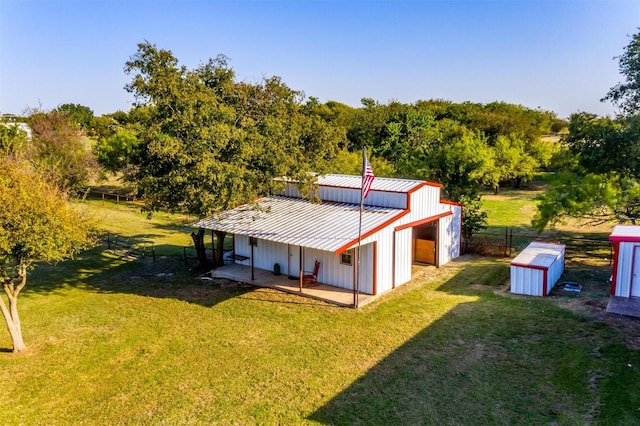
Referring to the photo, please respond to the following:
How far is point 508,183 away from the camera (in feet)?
179

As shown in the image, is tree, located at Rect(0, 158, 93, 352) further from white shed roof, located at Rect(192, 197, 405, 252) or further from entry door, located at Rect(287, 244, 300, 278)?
entry door, located at Rect(287, 244, 300, 278)

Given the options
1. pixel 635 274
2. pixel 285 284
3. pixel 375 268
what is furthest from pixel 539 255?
pixel 285 284

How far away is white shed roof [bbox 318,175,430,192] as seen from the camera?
65.6 ft

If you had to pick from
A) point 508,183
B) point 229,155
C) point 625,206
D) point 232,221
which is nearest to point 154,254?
point 232,221

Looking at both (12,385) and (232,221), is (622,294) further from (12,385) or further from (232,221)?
(12,385)

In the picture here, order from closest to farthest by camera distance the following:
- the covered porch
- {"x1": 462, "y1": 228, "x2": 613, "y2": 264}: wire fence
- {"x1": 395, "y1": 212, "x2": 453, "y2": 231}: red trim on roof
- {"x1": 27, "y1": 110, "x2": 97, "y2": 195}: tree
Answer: the covered porch → {"x1": 395, "y1": 212, "x2": 453, "y2": 231}: red trim on roof → {"x1": 462, "y1": 228, "x2": 613, "y2": 264}: wire fence → {"x1": 27, "y1": 110, "x2": 97, "y2": 195}: tree

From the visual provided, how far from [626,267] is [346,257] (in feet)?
32.0

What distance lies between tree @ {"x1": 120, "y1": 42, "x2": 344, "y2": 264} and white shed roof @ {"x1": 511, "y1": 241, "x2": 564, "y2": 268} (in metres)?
9.31

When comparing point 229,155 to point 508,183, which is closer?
point 229,155

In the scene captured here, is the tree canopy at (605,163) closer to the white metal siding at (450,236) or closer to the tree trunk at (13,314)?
the white metal siding at (450,236)

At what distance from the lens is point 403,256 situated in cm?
1895

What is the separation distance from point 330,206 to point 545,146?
39.3m

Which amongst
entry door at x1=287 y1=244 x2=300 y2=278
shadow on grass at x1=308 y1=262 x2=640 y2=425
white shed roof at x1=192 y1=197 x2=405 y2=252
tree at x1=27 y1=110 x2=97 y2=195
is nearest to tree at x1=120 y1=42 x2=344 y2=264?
white shed roof at x1=192 y1=197 x2=405 y2=252

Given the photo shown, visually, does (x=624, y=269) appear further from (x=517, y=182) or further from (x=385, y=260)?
(x=517, y=182)
